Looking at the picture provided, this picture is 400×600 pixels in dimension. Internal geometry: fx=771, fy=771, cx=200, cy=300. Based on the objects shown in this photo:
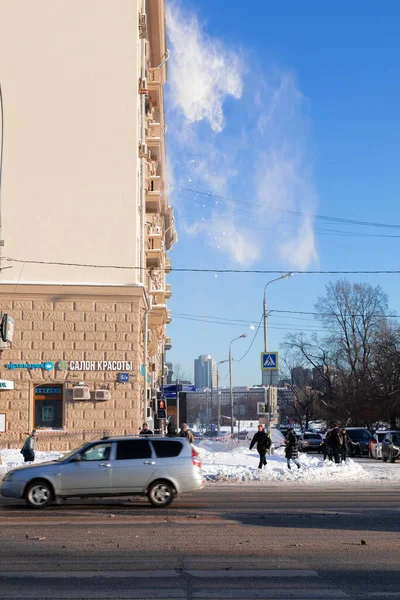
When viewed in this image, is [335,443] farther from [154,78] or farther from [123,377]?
[154,78]

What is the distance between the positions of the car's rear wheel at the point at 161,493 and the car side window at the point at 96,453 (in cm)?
122

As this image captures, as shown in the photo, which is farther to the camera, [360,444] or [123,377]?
[360,444]

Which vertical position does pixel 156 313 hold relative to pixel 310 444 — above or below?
above

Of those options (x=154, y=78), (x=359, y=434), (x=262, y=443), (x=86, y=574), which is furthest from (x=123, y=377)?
(x=86, y=574)

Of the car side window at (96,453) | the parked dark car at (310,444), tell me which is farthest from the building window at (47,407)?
the parked dark car at (310,444)

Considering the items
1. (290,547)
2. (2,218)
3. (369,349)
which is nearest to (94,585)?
(290,547)

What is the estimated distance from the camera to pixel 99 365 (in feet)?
111

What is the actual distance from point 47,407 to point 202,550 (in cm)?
2368

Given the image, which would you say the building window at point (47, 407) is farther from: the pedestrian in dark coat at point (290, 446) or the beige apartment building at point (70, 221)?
the pedestrian in dark coat at point (290, 446)

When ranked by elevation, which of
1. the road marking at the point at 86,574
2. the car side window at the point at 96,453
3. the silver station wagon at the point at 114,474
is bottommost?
the road marking at the point at 86,574

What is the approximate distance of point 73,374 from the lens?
3366 centimetres

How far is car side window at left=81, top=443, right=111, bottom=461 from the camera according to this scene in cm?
1694

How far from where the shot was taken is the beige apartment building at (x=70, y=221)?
3347 centimetres

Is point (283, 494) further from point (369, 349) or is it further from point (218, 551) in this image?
point (369, 349)
